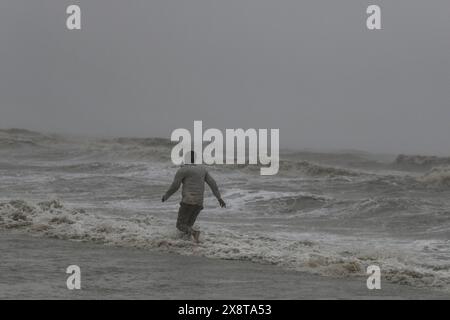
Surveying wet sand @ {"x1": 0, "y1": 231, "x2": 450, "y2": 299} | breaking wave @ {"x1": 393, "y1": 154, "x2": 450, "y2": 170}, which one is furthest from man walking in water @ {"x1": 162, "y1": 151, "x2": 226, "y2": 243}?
breaking wave @ {"x1": 393, "y1": 154, "x2": 450, "y2": 170}

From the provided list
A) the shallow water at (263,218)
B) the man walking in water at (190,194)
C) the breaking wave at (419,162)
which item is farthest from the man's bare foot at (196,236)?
the breaking wave at (419,162)

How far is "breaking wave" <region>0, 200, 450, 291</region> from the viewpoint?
36.0 feet

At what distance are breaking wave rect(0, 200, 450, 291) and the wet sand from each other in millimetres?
483

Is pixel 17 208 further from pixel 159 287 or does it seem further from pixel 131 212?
pixel 159 287

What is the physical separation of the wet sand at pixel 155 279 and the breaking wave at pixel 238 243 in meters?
0.48

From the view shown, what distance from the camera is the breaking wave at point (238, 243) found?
10984mm

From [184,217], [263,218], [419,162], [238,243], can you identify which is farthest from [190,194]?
[419,162]

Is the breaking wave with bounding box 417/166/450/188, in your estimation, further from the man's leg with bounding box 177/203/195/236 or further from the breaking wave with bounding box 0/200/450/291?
the man's leg with bounding box 177/203/195/236

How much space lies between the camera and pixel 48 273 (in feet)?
32.1

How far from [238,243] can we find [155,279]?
3.59 metres

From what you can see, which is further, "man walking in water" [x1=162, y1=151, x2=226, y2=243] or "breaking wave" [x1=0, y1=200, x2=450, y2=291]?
"man walking in water" [x1=162, y1=151, x2=226, y2=243]

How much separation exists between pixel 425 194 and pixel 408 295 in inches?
773
